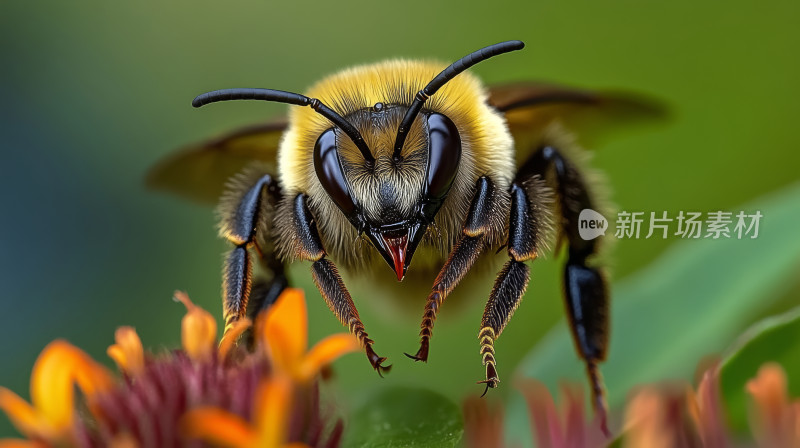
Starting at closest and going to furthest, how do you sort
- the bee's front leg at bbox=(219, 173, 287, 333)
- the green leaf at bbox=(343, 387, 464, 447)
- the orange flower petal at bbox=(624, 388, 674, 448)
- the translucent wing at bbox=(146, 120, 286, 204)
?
the orange flower petal at bbox=(624, 388, 674, 448)
the green leaf at bbox=(343, 387, 464, 447)
the bee's front leg at bbox=(219, 173, 287, 333)
the translucent wing at bbox=(146, 120, 286, 204)

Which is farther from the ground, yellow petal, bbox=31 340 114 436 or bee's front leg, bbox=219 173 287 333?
yellow petal, bbox=31 340 114 436

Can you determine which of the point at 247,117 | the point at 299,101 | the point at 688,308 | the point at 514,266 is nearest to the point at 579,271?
the point at 514,266

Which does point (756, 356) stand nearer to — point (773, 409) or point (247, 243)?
point (773, 409)

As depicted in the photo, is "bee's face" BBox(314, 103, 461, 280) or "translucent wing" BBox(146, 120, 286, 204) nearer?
"bee's face" BBox(314, 103, 461, 280)

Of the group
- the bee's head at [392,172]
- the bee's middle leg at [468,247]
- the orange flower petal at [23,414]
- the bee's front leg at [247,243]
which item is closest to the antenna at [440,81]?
the bee's head at [392,172]

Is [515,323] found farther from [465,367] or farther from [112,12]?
[112,12]

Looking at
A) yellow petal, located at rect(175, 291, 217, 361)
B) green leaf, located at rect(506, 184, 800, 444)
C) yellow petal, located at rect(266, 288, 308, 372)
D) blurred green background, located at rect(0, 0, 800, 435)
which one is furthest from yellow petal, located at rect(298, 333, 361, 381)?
blurred green background, located at rect(0, 0, 800, 435)

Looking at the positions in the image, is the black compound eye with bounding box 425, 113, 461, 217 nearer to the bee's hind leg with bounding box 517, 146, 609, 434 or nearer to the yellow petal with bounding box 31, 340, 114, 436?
the bee's hind leg with bounding box 517, 146, 609, 434
